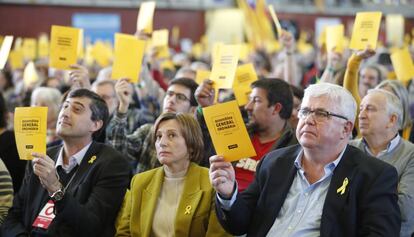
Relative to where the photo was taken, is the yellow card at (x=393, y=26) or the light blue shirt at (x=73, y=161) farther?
the yellow card at (x=393, y=26)

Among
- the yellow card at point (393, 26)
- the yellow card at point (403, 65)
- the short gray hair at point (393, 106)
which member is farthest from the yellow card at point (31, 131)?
the yellow card at point (393, 26)

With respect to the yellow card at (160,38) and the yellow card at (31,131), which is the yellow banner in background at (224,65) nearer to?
the yellow card at (31,131)

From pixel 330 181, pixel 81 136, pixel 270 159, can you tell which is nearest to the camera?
pixel 330 181

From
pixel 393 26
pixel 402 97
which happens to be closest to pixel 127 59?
pixel 402 97

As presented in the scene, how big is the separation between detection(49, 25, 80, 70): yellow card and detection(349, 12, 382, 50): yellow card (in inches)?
84.3

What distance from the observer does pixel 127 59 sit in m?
5.21

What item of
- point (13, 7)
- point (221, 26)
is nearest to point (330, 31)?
point (13, 7)

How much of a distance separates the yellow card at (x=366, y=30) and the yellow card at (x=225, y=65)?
0.91m

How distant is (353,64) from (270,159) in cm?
164

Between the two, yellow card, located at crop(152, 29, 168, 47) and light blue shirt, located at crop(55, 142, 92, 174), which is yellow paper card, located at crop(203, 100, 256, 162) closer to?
Result: light blue shirt, located at crop(55, 142, 92, 174)

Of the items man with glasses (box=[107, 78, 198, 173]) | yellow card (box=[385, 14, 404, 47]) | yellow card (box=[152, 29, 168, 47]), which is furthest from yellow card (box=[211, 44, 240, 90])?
yellow card (box=[385, 14, 404, 47])

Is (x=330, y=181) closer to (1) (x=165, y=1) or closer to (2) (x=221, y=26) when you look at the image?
(1) (x=165, y=1)

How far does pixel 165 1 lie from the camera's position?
24.7m

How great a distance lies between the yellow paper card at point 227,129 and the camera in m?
3.26
